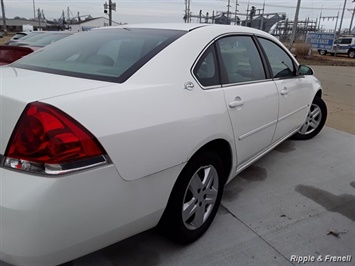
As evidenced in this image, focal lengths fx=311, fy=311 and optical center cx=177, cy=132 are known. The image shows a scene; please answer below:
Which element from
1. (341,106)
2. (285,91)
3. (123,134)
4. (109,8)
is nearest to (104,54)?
(123,134)

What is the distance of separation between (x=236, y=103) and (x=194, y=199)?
2.57 feet

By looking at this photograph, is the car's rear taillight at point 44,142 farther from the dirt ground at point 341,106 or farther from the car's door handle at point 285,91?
the dirt ground at point 341,106

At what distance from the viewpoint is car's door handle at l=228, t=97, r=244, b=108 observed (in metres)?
2.30

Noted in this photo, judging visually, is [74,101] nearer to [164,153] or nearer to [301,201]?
[164,153]

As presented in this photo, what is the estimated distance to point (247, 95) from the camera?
252 cm

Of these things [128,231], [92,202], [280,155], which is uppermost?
[92,202]

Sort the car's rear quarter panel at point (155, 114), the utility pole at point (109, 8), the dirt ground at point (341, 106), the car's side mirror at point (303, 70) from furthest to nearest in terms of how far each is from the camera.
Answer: the utility pole at point (109, 8), the dirt ground at point (341, 106), the car's side mirror at point (303, 70), the car's rear quarter panel at point (155, 114)

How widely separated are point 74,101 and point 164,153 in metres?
0.55

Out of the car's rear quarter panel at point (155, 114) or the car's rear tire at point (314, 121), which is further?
the car's rear tire at point (314, 121)

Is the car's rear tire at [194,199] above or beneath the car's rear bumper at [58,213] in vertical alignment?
beneath

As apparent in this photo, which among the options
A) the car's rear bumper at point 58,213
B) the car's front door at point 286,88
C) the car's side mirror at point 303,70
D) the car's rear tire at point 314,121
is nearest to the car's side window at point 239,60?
the car's front door at point 286,88

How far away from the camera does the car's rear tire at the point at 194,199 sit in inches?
77.5

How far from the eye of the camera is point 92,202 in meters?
1.44

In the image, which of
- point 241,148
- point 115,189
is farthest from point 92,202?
point 241,148
